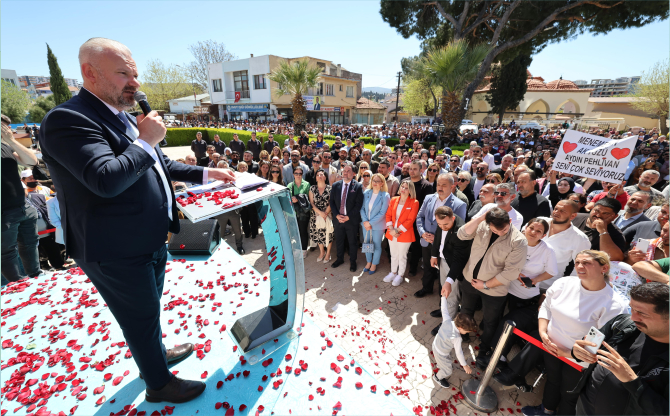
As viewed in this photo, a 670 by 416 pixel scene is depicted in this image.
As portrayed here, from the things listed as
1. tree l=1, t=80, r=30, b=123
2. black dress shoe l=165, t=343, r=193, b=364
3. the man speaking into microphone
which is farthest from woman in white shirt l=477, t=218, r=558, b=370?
tree l=1, t=80, r=30, b=123

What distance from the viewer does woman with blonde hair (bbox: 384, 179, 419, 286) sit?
17.1 ft

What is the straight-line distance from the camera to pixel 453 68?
44.2 ft

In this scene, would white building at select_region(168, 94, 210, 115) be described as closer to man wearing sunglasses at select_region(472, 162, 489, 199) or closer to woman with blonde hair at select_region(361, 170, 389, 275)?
woman with blonde hair at select_region(361, 170, 389, 275)

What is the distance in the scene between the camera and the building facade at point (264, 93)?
121ft

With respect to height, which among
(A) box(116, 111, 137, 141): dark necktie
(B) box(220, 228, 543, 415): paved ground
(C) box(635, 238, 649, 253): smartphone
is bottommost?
(B) box(220, 228, 543, 415): paved ground

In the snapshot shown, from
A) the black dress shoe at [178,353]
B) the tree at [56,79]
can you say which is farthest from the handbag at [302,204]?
the tree at [56,79]

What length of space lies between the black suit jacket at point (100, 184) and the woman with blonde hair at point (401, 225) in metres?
4.00

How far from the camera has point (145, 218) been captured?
1.96 m

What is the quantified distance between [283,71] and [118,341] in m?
20.3

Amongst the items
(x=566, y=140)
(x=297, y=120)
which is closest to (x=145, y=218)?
(x=566, y=140)

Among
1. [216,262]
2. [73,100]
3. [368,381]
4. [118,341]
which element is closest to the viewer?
[73,100]

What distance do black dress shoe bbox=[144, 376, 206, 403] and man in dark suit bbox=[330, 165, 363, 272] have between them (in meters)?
3.76

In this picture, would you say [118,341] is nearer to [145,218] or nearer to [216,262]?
[216,262]

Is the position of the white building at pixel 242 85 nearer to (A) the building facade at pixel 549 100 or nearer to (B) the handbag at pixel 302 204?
(A) the building facade at pixel 549 100
